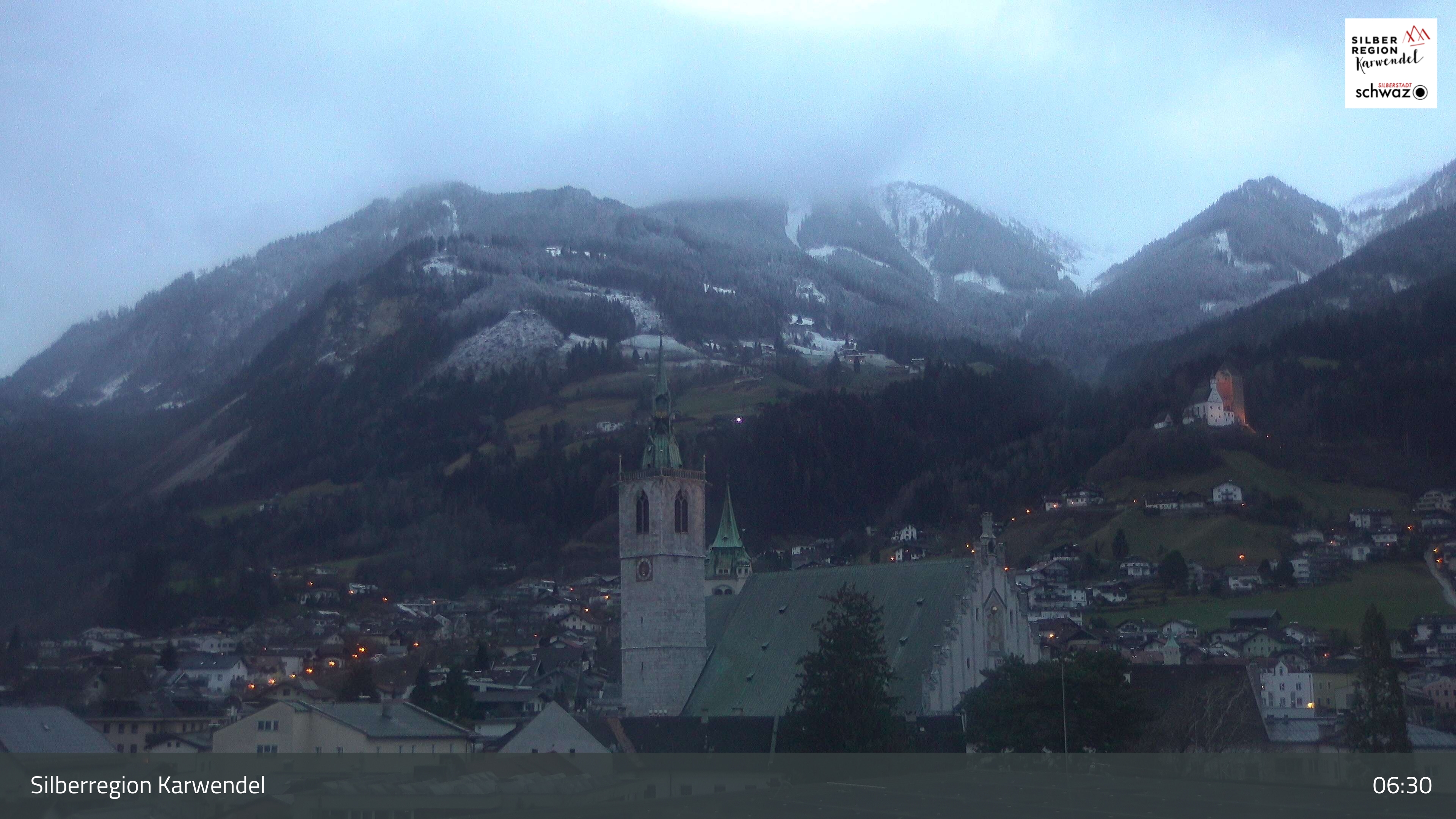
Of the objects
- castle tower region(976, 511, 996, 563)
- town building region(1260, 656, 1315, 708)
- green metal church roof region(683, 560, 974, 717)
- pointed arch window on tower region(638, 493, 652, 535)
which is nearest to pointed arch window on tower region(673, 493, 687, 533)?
pointed arch window on tower region(638, 493, 652, 535)

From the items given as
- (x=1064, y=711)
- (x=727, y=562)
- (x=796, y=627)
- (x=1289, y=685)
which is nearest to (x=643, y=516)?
(x=796, y=627)

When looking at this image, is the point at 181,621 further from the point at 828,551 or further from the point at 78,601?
the point at 828,551

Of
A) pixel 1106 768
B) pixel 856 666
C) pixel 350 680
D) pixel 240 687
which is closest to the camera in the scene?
pixel 1106 768

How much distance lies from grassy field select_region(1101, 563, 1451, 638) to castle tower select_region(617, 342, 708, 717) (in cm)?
6549

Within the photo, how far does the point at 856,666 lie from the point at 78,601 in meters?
62.3

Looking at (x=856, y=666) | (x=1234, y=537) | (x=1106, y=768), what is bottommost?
(x=1106, y=768)

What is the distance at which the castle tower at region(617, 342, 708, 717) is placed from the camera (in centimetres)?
7881

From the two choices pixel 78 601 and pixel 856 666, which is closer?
pixel 856 666

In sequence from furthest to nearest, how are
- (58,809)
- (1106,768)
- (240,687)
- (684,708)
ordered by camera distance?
(240,687) → (684,708) → (1106,768) → (58,809)

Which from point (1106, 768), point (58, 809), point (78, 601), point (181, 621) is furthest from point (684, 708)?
point (181, 621)

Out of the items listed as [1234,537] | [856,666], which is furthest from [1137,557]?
[856,666]

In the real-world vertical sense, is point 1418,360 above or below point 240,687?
above

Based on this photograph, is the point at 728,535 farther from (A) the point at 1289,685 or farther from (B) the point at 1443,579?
(B) the point at 1443,579

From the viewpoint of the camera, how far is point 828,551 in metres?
199
